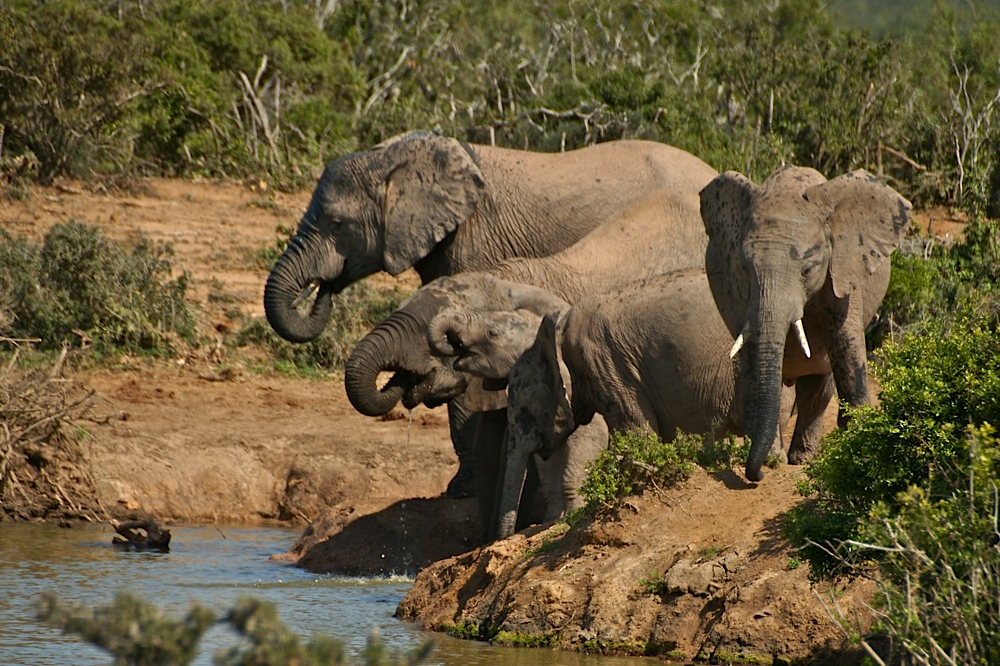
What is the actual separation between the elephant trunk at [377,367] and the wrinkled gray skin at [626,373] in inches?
42.9

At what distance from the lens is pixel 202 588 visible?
8992 mm

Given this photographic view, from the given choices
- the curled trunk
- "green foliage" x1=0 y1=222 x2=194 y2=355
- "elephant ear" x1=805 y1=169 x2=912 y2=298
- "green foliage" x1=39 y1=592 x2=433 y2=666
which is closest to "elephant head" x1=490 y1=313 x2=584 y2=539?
the curled trunk

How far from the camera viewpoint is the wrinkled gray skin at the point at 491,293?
941 cm

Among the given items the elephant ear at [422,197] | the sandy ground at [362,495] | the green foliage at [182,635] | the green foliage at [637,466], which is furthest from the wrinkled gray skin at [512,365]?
the green foliage at [182,635]

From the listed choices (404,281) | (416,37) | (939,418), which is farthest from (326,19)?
(939,418)

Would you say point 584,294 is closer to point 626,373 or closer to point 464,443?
point 464,443

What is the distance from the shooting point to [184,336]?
13.7 metres

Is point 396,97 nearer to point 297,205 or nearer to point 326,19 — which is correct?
point 326,19

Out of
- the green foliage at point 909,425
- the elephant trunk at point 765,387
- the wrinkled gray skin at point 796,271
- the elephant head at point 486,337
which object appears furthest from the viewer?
the elephant head at point 486,337

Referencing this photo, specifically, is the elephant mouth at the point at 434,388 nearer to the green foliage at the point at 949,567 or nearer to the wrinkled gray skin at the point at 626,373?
the wrinkled gray skin at the point at 626,373

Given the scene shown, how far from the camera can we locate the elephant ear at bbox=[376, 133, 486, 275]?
36.8ft

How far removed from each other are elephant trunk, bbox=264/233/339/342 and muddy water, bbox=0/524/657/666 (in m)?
1.34

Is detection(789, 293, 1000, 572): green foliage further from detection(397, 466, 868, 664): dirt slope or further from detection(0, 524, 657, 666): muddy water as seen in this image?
detection(0, 524, 657, 666): muddy water

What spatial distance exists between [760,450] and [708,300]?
1359 millimetres
